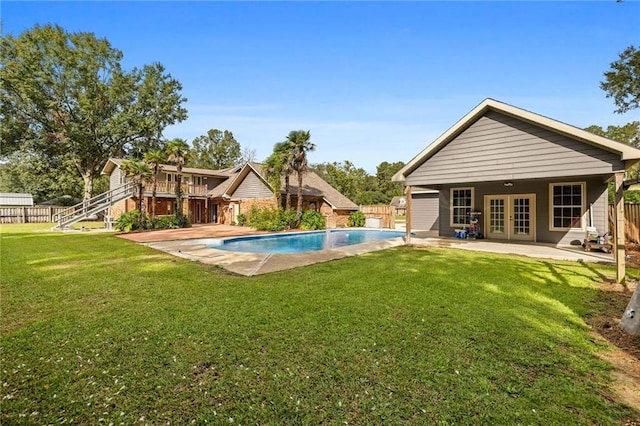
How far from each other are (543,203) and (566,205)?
2.42ft

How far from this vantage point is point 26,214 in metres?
27.9

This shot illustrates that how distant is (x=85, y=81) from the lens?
1150 inches

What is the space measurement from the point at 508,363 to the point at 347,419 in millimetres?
1936

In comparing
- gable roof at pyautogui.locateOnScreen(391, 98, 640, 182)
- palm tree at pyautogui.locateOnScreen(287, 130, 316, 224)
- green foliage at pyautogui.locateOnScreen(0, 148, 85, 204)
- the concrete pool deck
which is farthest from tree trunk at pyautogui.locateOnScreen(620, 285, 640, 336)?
green foliage at pyautogui.locateOnScreen(0, 148, 85, 204)

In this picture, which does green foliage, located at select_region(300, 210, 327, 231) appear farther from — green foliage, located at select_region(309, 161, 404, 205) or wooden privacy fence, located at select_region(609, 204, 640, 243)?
green foliage, located at select_region(309, 161, 404, 205)

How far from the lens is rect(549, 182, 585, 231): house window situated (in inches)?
449

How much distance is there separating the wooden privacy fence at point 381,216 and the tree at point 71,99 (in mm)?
26463

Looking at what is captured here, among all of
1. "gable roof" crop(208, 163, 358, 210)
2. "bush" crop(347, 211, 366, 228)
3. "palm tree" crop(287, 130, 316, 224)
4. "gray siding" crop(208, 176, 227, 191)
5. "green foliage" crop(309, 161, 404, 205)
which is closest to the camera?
"palm tree" crop(287, 130, 316, 224)

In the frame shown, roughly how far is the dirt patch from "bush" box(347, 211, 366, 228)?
64.9ft

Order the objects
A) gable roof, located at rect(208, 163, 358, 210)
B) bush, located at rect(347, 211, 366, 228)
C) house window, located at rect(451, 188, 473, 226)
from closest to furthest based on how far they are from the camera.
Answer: house window, located at rect(451, 188, 473, 226)
gable roof, located at rect(208, 163, 358, 210)
bush, located at rect(347, 211, 366, 228)

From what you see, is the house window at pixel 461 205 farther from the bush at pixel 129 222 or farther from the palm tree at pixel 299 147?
the bush at pixel 129 222

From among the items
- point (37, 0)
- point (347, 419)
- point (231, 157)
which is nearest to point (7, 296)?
point (347, 419)

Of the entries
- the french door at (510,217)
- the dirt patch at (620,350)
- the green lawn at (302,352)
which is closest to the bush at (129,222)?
the green lawn at (302,352)

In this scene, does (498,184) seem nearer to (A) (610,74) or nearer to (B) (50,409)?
(A) (610,74)
